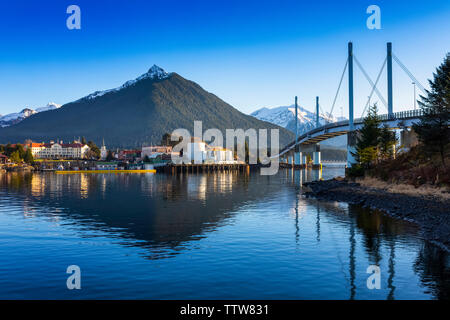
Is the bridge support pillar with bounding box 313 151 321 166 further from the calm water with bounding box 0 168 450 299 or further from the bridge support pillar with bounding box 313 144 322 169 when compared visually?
the calm water with bounding box 0 168 450 299

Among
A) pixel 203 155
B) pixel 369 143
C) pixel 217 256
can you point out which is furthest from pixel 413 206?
pixel 203 155

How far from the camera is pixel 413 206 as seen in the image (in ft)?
108

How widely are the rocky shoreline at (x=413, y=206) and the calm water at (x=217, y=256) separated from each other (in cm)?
114

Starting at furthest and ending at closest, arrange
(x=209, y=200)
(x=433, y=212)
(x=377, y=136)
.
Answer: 1. (x=377, y=136)
2. (x=209, y=200)
3. (x=433, y=212)

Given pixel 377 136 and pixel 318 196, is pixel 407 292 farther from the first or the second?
pixel 377 136

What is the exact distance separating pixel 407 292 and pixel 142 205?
31.8 m

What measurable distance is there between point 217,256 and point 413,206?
2067 cm

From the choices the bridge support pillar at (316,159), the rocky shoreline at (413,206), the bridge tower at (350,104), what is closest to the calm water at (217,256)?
the rocky shoreline at (413,206)

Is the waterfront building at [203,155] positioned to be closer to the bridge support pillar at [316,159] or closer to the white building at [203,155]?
the white building at [203,155]

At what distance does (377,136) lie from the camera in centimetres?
6512

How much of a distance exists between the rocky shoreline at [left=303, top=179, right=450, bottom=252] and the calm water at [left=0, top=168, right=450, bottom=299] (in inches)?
45.0

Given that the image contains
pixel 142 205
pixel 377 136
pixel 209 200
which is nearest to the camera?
pixel 142 205

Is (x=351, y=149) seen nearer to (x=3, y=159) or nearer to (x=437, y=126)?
(x=437, y=126)
